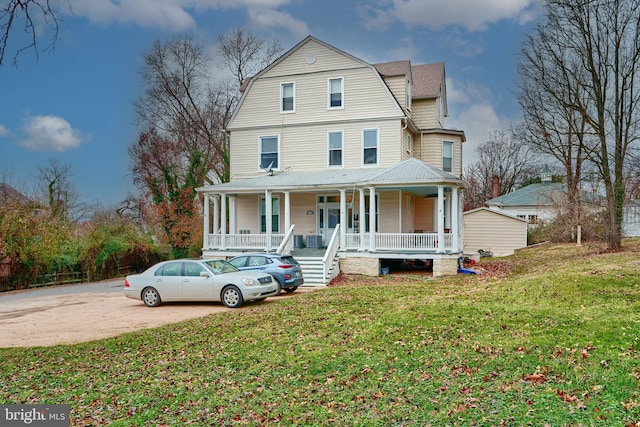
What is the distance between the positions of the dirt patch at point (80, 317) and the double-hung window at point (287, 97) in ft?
36.6

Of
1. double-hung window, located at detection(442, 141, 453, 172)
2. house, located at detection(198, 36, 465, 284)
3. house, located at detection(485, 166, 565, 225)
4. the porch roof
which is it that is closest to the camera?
the porch roof

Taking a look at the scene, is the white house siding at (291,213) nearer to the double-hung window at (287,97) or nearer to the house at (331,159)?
the house at (331,159)

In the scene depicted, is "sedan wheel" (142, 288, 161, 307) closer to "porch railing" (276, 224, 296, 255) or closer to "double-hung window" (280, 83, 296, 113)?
"porch railing" (276, 224, 296, 255)

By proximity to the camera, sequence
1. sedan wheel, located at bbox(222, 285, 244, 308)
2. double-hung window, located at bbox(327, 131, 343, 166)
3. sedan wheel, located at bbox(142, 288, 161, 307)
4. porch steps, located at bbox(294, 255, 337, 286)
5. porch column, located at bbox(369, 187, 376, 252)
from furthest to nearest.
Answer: double-hung window, located at bbox(327, 131, 343, 166) < porch column, located at bbox(369, 187, 376, 252) < porch steps, located at bbox(294, 255, 337, 286) < sedan wheel, located at bbox(142, 288, 161, 307) < sedan wheel, located at bbox(222, 285, 244, 308)

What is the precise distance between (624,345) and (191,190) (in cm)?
2843

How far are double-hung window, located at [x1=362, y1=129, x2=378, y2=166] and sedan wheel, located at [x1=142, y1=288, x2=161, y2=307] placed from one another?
1259 centimetres

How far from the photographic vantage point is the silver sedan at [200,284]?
14.4 metres

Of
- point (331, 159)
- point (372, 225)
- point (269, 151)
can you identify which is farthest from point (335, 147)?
point (372, 225)

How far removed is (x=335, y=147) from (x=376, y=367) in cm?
1840

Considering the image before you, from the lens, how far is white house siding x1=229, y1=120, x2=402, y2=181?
23891 mm

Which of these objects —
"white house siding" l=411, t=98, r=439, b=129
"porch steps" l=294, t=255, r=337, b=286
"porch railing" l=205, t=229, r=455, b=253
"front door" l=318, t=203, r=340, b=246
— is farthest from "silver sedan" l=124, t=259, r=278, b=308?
"white house siding" l=411, t=98, r=439, b=129

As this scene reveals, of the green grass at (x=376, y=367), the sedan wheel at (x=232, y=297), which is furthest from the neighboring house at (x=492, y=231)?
the sedan wheel at (x=232, y=297)

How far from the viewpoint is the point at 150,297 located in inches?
605

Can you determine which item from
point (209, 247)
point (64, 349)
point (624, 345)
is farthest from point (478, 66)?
point (64, 349)
